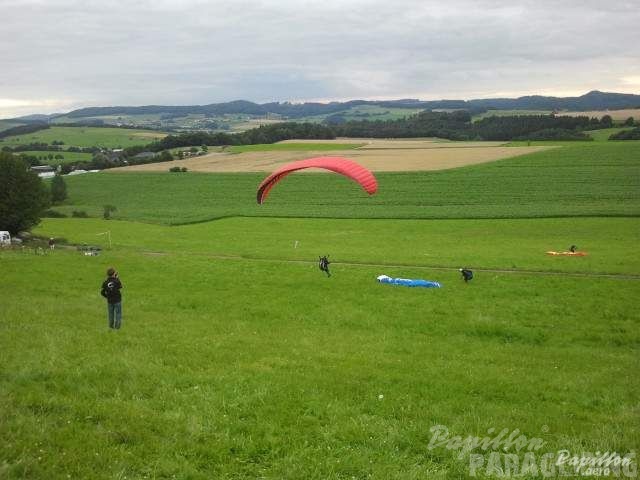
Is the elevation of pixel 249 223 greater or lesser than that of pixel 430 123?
lesser

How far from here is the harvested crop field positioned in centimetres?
8356

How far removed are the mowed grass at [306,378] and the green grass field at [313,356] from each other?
4 cm

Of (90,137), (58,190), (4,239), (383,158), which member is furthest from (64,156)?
(4,239)

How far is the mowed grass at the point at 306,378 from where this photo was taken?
24.5 ft

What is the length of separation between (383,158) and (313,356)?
262 ft

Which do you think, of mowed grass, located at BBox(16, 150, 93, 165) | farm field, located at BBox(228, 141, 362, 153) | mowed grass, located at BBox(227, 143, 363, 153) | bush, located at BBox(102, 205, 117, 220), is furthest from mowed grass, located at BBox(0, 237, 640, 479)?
mowed grass, located at BBox(16, 150, 93, 165)

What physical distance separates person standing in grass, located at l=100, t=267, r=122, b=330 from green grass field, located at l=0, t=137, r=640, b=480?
717 millimetres

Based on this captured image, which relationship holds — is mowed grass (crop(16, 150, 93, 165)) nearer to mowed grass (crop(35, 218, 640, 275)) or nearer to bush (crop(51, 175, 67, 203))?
bush (crop(51, 175, 67, 203))

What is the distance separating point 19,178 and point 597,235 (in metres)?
43.1

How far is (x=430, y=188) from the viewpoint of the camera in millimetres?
65938

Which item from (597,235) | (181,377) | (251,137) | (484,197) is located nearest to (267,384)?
(181,377)

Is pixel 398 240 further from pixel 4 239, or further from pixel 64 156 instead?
pixel 64 156

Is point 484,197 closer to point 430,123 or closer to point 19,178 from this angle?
point 19,178

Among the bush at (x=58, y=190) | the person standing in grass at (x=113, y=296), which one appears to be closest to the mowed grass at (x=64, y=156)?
the bush at (x=58, y=190)
